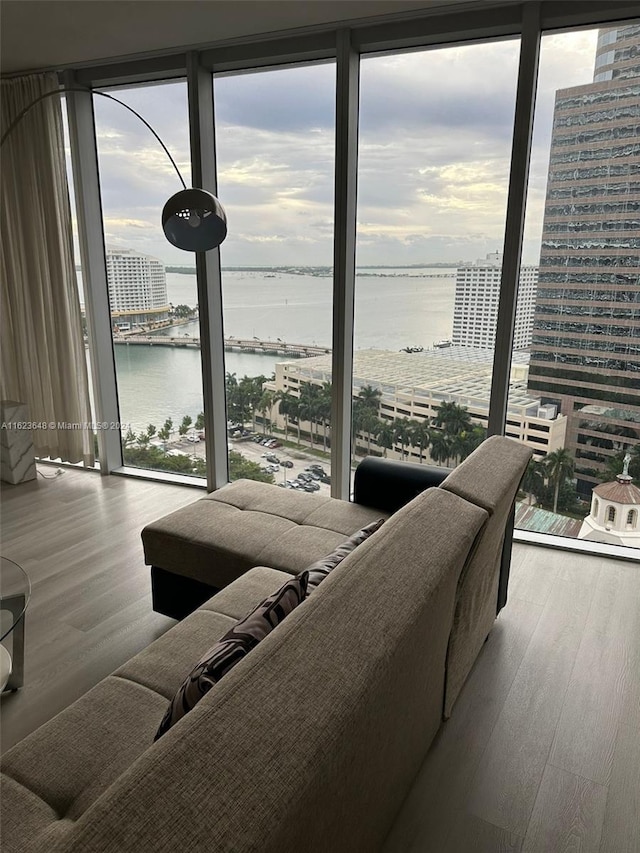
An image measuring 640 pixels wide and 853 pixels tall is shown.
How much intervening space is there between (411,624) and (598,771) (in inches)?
45.7

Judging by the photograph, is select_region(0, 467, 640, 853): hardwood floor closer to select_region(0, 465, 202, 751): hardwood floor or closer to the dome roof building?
select_region(0, 465, 202, 751): hardwood floor

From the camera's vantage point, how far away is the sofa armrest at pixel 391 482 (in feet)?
8.48

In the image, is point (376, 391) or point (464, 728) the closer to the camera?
point (464, 728)

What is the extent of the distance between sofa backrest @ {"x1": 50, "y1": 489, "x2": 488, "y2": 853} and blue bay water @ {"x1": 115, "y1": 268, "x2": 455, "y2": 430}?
2095 mm

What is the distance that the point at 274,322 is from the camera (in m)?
3.83

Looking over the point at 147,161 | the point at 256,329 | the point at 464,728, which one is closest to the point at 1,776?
the point at 464,728

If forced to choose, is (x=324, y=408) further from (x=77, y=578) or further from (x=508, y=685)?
(x=508, y=685)

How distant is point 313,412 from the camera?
384 cm

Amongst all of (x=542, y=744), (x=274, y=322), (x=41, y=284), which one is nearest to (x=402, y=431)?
(x=274, y=322)

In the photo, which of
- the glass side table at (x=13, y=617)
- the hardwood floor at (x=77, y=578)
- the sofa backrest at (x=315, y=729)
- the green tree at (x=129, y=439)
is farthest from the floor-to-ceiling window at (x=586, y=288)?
the green tree at (x=129, y=439)

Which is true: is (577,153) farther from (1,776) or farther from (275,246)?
(1,776)

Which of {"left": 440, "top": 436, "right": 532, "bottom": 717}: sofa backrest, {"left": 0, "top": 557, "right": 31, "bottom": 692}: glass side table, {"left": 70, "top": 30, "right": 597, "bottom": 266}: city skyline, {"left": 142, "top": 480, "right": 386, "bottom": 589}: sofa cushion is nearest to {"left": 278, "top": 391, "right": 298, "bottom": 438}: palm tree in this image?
{"left": 70, "top": 30, "right": 597, "bottom": 266}: city skyline

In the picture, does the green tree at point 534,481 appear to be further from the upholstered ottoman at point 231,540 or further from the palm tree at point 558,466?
the upholstered ottoman at point 231,540

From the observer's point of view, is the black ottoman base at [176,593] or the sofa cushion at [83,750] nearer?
the sofa cushion at [83,750]
